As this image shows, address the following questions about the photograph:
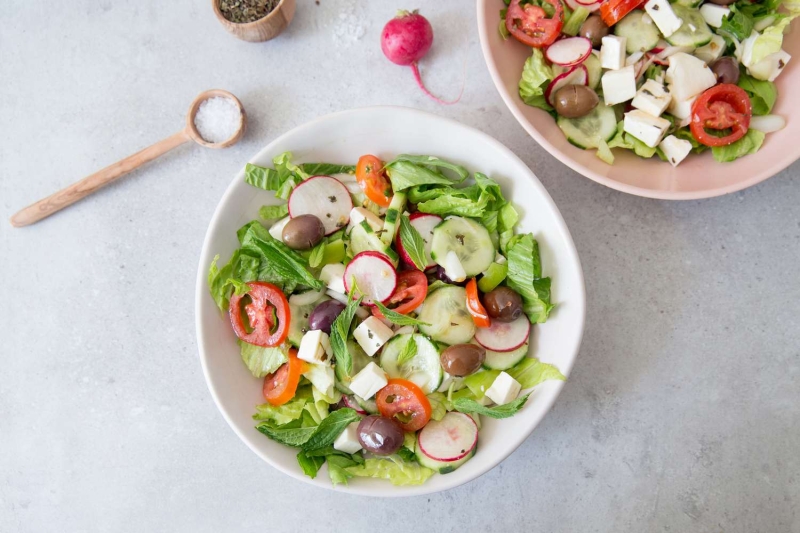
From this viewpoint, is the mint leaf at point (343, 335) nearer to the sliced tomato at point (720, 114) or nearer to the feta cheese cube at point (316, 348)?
the feta cheese cube at point (316, 348)

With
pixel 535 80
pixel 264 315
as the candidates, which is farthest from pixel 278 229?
pixel 535 80

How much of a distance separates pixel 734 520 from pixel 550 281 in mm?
1356

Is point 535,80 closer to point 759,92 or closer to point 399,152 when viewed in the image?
point 399,152

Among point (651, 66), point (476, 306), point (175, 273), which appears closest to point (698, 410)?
point (476, 306)

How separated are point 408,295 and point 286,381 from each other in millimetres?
571

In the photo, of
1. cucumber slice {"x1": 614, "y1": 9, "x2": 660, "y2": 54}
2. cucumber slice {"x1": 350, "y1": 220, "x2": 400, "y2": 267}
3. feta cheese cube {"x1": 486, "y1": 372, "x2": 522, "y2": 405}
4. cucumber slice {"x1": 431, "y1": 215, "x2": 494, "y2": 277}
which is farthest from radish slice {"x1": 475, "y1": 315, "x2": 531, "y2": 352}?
cucumber slice {"x1": 614, "y1": 9, "x2": 660, "y2": 54}

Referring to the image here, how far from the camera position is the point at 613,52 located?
8.02 ft

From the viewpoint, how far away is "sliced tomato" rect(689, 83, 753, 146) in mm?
2418

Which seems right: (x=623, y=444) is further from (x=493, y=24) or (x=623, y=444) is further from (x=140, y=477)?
(x=140, y=477)

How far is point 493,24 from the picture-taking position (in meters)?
2.47

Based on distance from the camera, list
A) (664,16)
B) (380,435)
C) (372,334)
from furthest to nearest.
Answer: (664,16)
(372,334)
(380,435)

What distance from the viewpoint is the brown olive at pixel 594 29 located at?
98.3 inches

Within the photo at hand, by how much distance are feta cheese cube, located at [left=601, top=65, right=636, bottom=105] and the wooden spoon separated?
1541 mm

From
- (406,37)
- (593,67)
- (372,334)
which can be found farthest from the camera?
(406,37)
